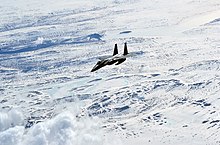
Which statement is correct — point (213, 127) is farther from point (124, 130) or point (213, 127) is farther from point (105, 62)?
point (105, 62)

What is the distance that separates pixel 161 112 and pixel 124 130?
70.4 feet

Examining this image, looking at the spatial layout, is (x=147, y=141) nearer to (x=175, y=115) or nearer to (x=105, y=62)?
(x=175, y=115)

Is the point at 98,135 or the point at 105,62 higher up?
the point at 105,62

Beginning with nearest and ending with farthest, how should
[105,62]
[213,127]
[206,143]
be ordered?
[105,62]
[206,143]
[213,127]

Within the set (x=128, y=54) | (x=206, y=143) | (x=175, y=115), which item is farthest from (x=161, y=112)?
(x=128, y=54)

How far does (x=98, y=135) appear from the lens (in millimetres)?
194750

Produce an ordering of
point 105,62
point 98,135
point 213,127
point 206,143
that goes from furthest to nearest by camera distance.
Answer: point 98,135 < point 213,127 < point 206,143 < point 105,62

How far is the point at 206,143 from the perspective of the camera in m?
169

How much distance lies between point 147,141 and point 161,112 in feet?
90.6

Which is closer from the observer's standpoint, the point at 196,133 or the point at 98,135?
the point at 196,133

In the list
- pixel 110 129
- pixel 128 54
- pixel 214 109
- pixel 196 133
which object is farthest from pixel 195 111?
pixel 128 54

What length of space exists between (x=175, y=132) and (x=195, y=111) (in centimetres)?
2270

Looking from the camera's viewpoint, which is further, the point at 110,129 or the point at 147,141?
the point at 110,129

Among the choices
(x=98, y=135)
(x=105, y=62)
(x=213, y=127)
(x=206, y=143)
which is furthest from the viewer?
(x=98, y=135)
